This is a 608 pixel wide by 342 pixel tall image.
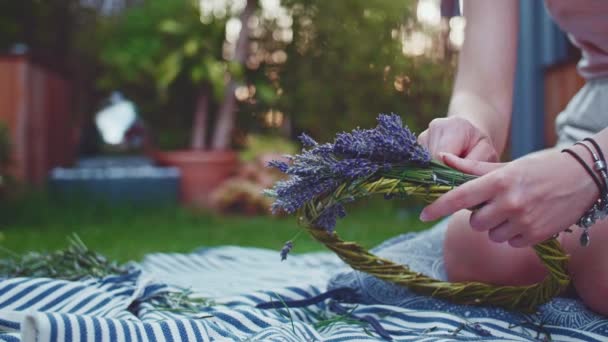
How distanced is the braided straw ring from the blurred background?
2616 mm

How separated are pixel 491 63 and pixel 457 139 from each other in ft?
1.15

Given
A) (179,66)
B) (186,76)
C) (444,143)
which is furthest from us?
(186,76)

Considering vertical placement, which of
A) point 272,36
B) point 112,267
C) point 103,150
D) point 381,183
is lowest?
point 103,150

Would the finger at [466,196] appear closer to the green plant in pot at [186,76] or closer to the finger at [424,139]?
the finger at [424,139]

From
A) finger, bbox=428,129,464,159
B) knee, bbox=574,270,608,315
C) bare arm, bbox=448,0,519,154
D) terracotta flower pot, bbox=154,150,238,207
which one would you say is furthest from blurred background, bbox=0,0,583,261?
finger, bbox=428,129,464,159

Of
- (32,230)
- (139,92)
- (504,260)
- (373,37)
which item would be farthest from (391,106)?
(504,260)

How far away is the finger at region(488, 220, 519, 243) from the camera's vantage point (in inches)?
30.3

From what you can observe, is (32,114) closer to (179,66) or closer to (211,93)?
(179,66)

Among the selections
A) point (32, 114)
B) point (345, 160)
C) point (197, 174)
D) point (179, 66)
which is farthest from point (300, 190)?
point (179, 66)

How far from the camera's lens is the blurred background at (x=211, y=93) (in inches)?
164

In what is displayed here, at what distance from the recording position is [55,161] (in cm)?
593

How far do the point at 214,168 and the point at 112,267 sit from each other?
4127mm

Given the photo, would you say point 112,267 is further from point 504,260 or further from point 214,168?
point 214,168

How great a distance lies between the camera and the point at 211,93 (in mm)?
6047
